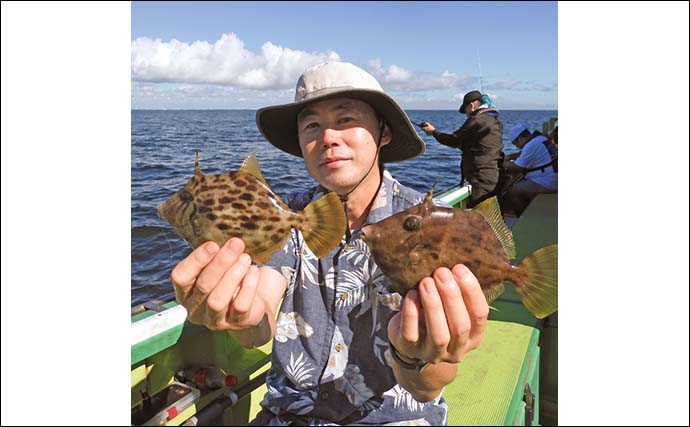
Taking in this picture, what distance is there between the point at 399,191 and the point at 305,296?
347 mm

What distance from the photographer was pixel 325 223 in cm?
78

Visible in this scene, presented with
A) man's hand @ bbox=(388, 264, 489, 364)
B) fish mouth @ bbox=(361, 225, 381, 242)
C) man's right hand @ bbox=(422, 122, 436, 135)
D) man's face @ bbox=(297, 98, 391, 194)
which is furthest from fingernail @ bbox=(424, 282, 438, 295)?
man's right hand @ bbox=(422, 122, 436, 135)

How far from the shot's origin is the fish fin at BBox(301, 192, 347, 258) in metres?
0.77

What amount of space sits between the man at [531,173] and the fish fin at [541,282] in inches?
113

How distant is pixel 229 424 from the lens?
1.63m

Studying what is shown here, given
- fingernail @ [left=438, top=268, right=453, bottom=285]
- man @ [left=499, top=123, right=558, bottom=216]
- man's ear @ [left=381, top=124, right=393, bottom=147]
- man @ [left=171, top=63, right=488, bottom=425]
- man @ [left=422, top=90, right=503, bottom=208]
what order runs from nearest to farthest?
fingernail @ [left=438, top=268, right=453, bottom=285] < man @ [left=171, top=63, right=488, bottom=425] < man's ear @ [left=381, top=124, right=393, bottom=147] < man @ [left=422, top=90, right=503, bottom=208] < man @ [left=499, top=123, right=558, bottom=216]

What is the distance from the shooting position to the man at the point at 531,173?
11.9 ft

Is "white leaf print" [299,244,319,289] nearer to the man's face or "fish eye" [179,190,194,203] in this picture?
the man's face

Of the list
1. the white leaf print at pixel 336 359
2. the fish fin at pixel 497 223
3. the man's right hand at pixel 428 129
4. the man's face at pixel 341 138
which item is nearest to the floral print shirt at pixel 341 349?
the white leaf print at pixel 336 359

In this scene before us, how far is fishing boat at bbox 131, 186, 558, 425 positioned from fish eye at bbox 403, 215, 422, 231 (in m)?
0.87

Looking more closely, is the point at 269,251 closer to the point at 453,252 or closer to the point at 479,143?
the point at 453,252

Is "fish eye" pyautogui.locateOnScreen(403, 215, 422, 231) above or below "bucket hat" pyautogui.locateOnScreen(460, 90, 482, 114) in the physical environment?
below

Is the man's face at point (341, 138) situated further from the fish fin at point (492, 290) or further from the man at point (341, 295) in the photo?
the fish fin at point (492, 290)
